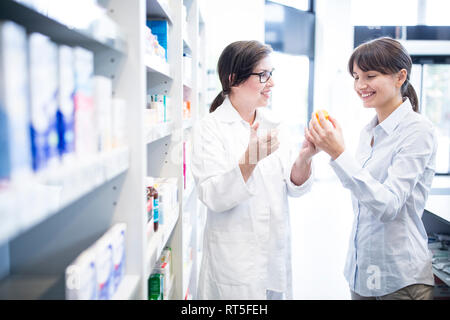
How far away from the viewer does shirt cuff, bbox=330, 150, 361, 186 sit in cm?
140

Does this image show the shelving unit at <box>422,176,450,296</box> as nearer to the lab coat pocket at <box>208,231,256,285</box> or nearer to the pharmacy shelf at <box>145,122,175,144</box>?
the lab coat pocket at <box>208,231,256,285</box>

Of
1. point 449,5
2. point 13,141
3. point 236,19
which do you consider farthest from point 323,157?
point 13,141

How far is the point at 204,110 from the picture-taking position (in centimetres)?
336

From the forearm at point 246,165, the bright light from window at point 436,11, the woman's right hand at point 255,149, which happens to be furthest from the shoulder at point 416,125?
the bright light from window at point 436,11

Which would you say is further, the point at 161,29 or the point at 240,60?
the point at 161,29

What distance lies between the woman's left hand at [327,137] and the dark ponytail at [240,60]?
42cm

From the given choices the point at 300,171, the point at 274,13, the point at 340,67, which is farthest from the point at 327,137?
the point at 274,13

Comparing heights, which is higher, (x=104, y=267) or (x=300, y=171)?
(x=300, y=171)

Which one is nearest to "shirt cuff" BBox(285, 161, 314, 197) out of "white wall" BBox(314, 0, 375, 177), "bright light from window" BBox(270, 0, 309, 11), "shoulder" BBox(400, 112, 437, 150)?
"shoulder" BBox(400, 112, 437, 150)

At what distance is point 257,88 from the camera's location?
168 cm

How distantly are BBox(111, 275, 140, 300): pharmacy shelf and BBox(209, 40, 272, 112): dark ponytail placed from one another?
105 cm

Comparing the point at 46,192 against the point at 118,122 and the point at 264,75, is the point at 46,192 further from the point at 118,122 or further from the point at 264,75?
the point at 264,75

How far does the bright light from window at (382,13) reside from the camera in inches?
212

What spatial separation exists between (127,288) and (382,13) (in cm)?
596
